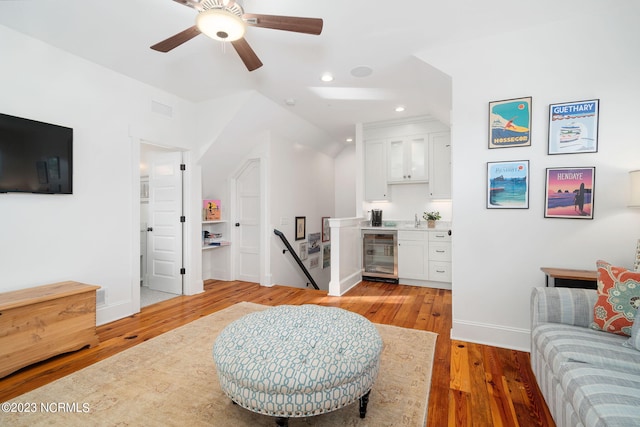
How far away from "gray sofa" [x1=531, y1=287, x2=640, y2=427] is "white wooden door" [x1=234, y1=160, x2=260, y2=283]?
3.87 metres

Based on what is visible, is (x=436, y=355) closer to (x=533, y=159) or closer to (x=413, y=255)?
(x=533, y=159)

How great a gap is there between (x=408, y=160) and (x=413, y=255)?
61.4 inches

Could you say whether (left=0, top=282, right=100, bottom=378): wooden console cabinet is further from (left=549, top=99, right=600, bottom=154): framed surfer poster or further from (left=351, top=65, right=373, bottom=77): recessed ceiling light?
(left=549, top=99, right=600, bottom=154): framed surfer poster

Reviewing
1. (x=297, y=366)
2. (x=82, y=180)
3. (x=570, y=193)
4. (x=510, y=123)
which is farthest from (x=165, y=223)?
(x=570, y=193)

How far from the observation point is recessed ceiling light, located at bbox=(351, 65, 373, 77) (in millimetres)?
3051

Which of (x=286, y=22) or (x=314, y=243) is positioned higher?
(x=286, y=22)

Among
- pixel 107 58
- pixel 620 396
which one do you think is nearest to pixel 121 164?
pixel 107 58

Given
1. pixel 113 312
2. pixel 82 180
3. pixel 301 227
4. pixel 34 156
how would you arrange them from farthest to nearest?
pixel 301 227
pixel 113 312
pixel 82 180
pixel 34 156

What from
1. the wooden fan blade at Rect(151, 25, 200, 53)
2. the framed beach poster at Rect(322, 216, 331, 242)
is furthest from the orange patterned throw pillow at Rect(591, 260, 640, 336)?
the framed beach poster at Rect(322, 216, 331, 242)

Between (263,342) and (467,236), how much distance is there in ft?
6.74

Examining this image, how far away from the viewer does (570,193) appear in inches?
90.5

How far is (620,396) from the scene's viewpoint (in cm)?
112

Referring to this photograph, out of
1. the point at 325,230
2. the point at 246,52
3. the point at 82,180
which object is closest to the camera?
the point at 246,52

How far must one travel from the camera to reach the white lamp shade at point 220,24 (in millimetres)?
1706
